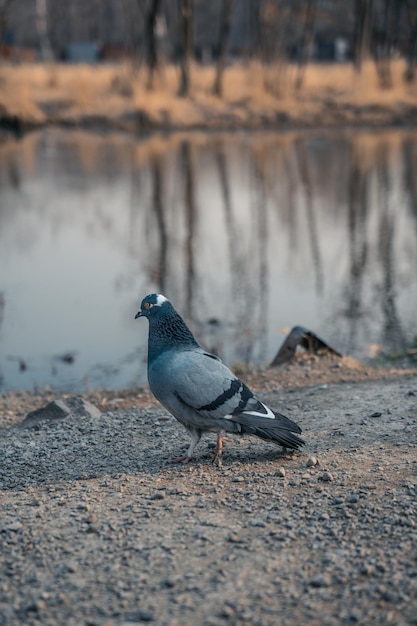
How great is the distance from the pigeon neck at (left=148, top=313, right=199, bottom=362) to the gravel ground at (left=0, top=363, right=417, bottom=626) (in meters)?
0.65

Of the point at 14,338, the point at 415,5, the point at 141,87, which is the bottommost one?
the point at 14,338

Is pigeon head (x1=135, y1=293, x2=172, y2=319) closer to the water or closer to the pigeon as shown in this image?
the pigeon

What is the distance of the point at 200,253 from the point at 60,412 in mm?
6595

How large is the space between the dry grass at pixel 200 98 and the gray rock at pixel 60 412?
20.9m

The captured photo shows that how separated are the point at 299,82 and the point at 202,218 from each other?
1783cm

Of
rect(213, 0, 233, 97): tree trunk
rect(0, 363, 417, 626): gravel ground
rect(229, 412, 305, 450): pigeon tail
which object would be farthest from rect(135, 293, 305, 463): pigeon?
rect(213, 0, 233, 97): tree trunk

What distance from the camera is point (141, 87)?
28.4m

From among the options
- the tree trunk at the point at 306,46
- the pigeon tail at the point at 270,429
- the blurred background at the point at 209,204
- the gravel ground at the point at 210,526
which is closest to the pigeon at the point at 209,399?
the pigeon tail at the point at 270,429

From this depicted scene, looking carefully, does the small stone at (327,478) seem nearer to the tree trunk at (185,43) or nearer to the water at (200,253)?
the water at (200,253)

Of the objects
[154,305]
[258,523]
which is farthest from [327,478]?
[154,305]

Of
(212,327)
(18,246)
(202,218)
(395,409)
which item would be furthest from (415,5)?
(395,409)

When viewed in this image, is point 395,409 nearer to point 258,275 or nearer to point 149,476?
point 149,476

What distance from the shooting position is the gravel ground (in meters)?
3.54

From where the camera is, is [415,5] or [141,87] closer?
[141,87]
